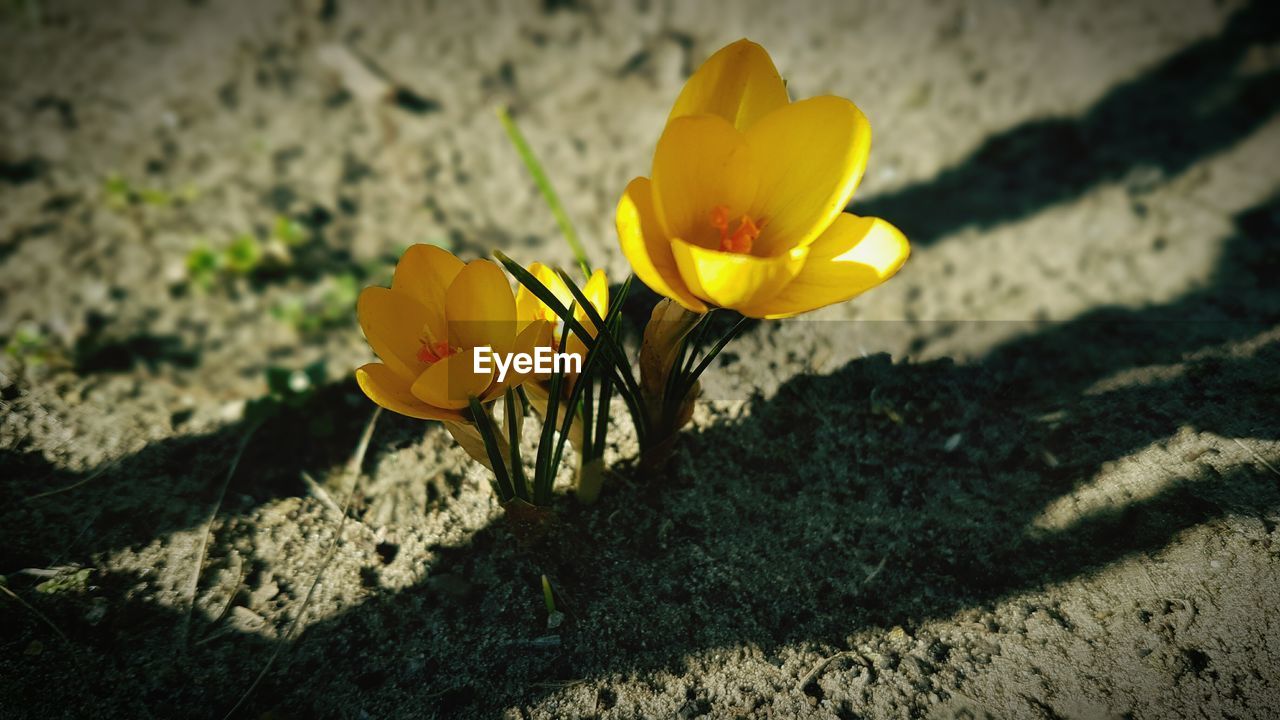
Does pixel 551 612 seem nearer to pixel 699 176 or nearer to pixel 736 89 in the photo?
pixel 699 176

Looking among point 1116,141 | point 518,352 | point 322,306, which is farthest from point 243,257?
point 1116,141

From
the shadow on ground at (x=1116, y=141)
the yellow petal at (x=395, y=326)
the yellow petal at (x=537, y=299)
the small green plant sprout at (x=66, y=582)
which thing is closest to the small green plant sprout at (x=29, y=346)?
the small green plant sprout at (x=66, y=582)

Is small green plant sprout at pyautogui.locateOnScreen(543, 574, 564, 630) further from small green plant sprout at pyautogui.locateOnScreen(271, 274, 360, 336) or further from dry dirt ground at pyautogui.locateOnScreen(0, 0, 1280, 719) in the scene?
small green plant sprout at pyautogui.locateOnScreen(271, 274, 360, 336)

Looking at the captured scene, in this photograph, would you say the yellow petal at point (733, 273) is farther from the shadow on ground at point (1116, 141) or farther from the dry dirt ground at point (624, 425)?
the shadow on ground at point (1116, 141)

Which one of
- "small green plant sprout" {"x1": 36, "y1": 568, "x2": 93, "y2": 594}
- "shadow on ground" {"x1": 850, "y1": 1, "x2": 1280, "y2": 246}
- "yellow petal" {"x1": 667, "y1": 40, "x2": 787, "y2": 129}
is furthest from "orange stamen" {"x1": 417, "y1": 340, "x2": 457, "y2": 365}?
"shadow on ground" {"x1": 850, "y1": 1, "x2": 1280, "y2": 246}

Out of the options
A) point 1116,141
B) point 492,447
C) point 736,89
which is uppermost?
point 1116,141

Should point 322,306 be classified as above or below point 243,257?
below

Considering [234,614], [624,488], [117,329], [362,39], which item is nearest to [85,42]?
[362,39]
